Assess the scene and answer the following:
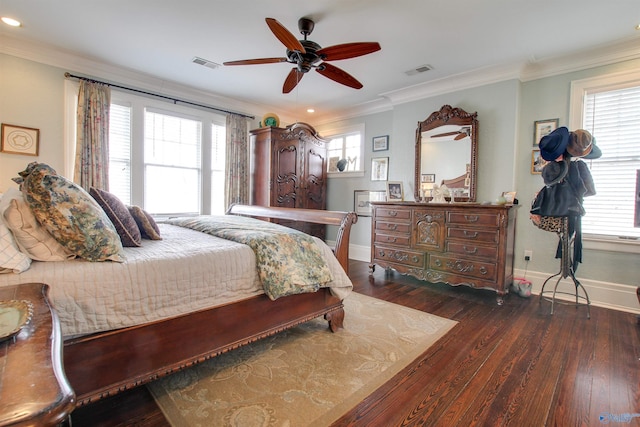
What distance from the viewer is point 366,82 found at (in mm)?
4145

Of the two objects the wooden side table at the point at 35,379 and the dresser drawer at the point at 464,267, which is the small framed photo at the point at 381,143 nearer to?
the dresser drawer at the point at 464,267

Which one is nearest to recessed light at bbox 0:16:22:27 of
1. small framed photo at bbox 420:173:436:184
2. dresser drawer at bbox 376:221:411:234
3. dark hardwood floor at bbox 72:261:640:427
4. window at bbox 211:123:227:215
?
window at bbox 211:123:227:215

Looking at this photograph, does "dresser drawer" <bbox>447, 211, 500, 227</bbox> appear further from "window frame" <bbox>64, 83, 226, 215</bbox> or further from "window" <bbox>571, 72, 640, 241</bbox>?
"window frame" <bbox>64, 83, 226, 215</bbox>

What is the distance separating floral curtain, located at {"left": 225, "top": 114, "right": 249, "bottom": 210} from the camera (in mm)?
4980

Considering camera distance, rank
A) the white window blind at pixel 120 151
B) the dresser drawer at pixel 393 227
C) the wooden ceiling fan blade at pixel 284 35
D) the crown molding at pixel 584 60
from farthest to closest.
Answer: the white window blind at pixel 120 151 < the dresser drawer at pixel 393 227 < the crown molding at pixel 584 60 < the wooden ceiling fan blade at pixel 284 35

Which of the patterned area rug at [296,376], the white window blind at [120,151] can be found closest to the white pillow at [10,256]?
the patterned area rug at [296,376]

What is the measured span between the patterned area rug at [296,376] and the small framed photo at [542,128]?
2492 millimetres

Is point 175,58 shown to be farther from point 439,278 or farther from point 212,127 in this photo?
point 439,278

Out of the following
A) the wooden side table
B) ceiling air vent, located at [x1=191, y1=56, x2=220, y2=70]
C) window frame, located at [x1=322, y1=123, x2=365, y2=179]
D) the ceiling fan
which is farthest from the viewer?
window frame, located at [x1=322, y1=123, x2=365, y2=179]

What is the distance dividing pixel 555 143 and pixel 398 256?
6.64ft

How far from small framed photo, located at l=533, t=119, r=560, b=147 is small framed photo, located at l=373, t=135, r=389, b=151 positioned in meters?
2.05

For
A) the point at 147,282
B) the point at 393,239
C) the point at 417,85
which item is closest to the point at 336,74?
the point at 417,85

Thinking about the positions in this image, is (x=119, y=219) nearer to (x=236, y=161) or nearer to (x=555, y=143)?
(x=236, y=161)

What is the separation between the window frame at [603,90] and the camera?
3.02 meters
